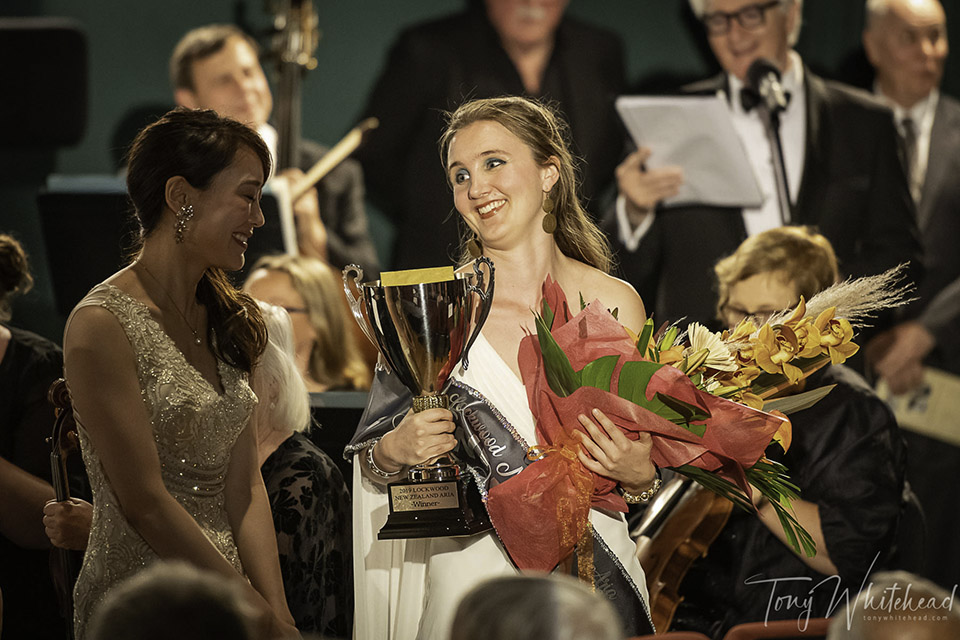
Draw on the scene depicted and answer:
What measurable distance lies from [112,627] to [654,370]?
978 millimetres

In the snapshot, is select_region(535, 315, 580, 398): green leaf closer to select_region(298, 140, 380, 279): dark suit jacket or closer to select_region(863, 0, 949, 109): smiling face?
select_region(298, 140, 380, 279): dark suit jacket

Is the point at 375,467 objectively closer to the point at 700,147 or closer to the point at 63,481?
the point at 63,481

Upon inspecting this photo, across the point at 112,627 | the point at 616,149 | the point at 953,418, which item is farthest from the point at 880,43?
the point at 112,627

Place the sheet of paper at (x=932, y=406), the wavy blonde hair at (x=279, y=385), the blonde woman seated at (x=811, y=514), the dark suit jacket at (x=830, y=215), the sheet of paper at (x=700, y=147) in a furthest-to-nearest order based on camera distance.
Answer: the sheet of paper at (x=932, y=406) < the sheet of paper at (x=700, y=147) < the dark suit jacket at (x=830, y=215) < the blonde woman seated at (x=811, y=514) < the wavy blonde hair at (x=279, y=385)

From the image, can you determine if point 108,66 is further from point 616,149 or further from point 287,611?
point 287,611

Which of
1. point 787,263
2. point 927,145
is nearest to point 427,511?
point 787,263

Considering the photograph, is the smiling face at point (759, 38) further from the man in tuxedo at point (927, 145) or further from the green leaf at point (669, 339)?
the green leaf at point (669, 339)

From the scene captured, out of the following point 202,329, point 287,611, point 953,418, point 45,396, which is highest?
point 202,329

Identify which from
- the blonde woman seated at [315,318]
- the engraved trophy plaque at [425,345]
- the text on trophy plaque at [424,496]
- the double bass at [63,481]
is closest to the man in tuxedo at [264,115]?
the blonde woman seated at [315,318]

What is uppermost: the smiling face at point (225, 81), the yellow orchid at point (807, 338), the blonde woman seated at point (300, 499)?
the yellow orchid at point (807, 338)

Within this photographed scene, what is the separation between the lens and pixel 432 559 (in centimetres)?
214

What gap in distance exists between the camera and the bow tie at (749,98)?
16.6 ft

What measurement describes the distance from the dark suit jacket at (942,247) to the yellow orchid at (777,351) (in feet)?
12.2

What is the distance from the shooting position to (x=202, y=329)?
83.9 inches
